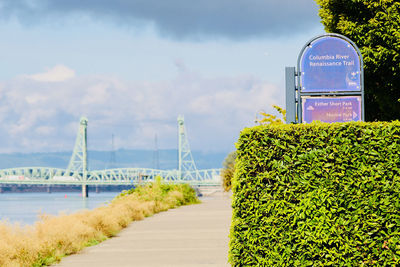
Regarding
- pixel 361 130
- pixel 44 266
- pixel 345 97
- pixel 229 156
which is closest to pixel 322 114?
pixel 345 97

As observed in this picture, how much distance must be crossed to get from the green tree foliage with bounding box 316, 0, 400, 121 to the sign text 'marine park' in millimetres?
7166

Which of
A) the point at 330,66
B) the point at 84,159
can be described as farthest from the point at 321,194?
the point at 84,159

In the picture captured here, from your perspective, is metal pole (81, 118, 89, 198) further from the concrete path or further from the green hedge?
the green hedge

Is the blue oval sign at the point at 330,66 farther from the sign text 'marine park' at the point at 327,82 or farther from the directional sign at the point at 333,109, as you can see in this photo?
the directional sign at the point at 333,109

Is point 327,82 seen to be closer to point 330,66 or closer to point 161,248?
point 330,66

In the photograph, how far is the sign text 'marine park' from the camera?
39.9 ft

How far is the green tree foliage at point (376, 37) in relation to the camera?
62.5 feet

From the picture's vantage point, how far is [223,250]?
1364 cm

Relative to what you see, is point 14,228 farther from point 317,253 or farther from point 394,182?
point 394,182

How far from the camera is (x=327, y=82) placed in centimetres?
1237

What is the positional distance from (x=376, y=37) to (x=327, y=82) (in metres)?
7.90

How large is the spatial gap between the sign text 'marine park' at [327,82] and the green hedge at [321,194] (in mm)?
3359

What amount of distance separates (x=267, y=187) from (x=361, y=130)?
63.0 inches

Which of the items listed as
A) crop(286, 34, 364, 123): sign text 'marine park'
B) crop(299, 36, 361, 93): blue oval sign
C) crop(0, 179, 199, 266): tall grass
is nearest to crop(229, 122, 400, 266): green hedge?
crop(286, 34, 364, 123): sign text 'marine park'
